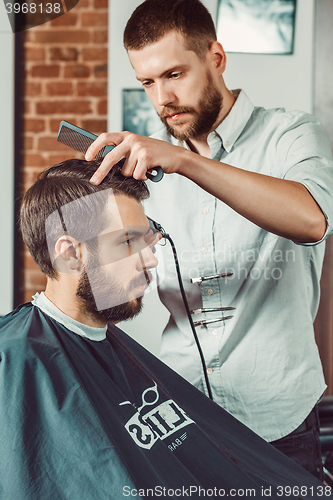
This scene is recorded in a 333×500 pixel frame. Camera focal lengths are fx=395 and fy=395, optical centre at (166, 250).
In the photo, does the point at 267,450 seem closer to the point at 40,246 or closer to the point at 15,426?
the point at 15,426

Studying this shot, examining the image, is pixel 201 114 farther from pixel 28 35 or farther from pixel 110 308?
pixel 28 35

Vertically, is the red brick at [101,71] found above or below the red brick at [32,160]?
above

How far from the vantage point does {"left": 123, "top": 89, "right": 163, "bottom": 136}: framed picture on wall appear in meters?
1.95

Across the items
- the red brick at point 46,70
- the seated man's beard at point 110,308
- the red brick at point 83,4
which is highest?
the red brick at point 83,4

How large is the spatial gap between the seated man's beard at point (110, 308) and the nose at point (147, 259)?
0.03 meters

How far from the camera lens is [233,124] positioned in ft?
4.86

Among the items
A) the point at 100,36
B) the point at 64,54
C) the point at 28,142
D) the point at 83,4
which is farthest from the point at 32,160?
the point at 83,4

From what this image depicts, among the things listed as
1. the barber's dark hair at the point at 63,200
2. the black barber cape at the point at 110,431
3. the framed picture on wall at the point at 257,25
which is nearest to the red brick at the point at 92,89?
the framed picture on wall at the point at 257,25

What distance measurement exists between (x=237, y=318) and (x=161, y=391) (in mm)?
362

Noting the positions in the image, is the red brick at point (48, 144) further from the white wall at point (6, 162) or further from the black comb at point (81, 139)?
the black comb at point (81, 139)

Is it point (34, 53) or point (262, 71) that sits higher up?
point (34, 53)

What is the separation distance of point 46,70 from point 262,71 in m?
1.13

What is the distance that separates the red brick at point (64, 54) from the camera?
2107 millimetres

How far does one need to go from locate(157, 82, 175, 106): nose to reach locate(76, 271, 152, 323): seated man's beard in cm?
57
